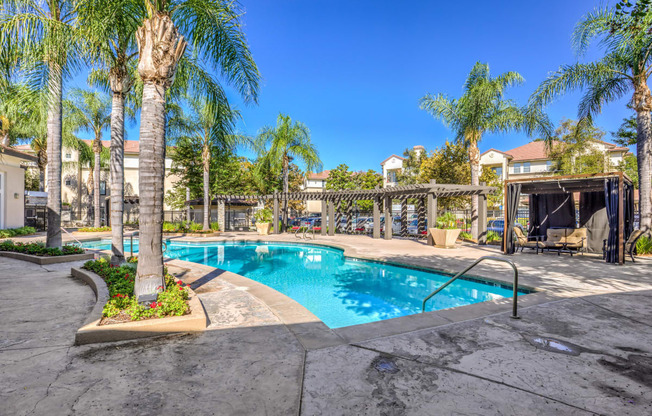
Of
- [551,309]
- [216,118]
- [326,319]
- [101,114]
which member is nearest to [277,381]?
[326,319]

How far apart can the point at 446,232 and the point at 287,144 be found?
1214cm

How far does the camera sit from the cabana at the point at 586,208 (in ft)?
28.6

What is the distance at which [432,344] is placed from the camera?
3.35 meters

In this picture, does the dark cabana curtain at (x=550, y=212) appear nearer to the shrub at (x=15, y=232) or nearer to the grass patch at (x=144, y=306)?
the grass patch at (x=144, y=306)

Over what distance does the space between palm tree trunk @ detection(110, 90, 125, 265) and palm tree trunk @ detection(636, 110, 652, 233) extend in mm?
15294

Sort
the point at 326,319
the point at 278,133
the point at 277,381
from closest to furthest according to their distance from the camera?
the point at 277,381 < the point at 326,319 < the point at 278,133

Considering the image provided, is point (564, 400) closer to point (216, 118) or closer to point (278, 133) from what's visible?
point (216, 118)

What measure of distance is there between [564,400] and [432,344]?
122cm

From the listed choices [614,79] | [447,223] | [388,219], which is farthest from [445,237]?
[614,79]

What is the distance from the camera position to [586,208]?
11102mm

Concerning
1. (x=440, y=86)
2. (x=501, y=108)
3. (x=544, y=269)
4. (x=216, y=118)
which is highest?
(x=440, y=86)

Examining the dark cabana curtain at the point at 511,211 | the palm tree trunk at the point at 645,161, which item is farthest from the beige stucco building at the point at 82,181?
the palm tree trunk at the point at 645,161

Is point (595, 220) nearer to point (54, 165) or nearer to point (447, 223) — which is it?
point (447, 223)

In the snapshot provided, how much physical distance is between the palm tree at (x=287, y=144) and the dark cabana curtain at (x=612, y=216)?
14949 millimetres
